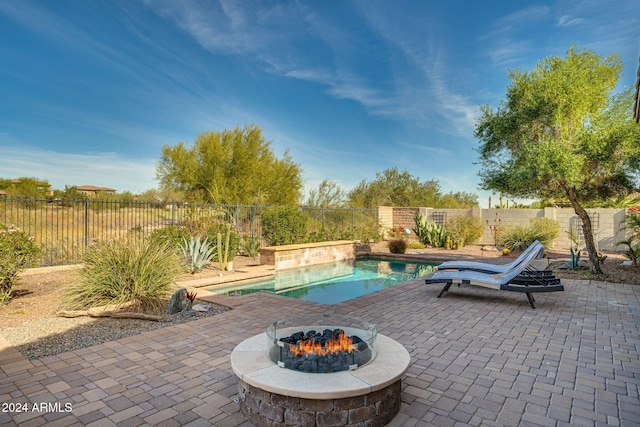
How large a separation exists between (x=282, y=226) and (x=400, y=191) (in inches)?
660

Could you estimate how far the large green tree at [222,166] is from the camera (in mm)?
18734

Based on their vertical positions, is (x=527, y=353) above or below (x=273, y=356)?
below

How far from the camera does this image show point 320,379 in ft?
7.51

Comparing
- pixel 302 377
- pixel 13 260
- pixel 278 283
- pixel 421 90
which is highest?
pixel 421 90

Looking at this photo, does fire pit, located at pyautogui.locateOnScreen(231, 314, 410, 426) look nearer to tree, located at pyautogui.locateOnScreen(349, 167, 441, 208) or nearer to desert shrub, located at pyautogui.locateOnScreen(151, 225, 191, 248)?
desert shrub, located at pyautogui.locateOnScreen(151, 225, 191, 248)

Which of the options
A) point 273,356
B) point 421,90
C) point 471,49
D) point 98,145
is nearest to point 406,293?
point 273,356

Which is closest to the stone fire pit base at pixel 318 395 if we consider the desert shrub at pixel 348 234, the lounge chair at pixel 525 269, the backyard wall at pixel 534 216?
the lounge chair at pixel 525 269

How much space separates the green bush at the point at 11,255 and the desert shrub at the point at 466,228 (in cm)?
1377

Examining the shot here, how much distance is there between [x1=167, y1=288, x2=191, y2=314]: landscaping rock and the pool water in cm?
145

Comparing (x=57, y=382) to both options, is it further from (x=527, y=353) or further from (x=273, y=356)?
(x=527, y=353)

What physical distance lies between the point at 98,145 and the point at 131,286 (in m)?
13.1

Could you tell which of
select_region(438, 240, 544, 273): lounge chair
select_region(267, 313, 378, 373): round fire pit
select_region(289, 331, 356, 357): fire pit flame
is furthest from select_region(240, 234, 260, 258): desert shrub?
select_region(289, 331, 356, 357): fire pit flame

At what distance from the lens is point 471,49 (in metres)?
12.0

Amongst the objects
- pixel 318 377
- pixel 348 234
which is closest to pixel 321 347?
pixel 318 377
